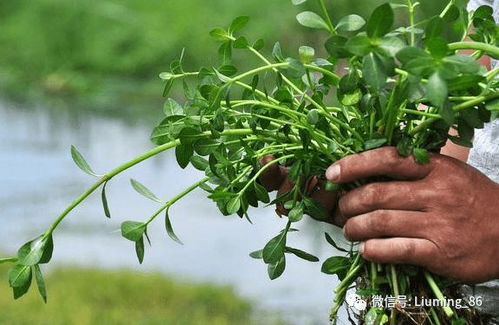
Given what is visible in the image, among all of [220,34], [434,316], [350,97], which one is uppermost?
[220,34]

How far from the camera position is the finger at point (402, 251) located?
108 cm

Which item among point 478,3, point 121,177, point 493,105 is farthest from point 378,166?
point 121,177

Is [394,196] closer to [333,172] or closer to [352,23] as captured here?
[333,172]

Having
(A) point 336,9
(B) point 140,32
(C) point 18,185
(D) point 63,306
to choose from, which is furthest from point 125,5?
(D) point 63,306

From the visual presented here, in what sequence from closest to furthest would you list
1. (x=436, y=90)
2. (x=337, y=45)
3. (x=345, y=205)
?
(x=436, y=90) → (x=337, y=45) → (x=345, y=205)

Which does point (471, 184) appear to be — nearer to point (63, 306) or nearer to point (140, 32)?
point (63, 306)

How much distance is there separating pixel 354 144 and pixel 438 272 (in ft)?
0.51

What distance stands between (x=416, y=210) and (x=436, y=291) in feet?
0.28

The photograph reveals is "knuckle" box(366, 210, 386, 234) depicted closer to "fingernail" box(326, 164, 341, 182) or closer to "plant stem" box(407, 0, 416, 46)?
"fingernail" box(326, 164, 341, 182)

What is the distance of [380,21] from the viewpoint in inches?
38.0

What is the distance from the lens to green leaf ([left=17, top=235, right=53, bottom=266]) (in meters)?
1.16

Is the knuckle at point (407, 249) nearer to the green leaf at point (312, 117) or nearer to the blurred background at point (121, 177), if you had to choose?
the green leaf at point (312, 117)

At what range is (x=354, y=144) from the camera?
110 cm

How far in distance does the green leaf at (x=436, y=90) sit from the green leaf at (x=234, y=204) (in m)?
0.28
